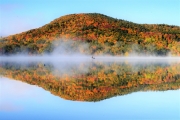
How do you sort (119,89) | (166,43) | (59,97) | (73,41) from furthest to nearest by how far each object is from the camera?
(73,41), (166,43), (119,89), (59,97)

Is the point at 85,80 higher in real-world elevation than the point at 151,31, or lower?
lower

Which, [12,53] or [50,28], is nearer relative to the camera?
[12,53]

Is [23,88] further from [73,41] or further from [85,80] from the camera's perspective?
[73,41]

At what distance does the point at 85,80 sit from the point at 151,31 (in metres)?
33.5

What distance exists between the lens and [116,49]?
37.7m

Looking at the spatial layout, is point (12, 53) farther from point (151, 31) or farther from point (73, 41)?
point (151, 31)

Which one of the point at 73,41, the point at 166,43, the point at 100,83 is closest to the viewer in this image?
the point at 100,83

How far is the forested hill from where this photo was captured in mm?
37844

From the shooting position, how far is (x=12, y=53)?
39688 millimetres

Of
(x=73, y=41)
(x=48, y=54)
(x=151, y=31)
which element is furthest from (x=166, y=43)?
(x=48, y=54)

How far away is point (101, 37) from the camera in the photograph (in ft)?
130

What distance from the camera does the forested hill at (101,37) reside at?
37.8 meters

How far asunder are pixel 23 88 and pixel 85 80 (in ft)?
5.27

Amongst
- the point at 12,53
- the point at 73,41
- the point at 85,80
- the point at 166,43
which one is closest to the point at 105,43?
the point at 73,41
